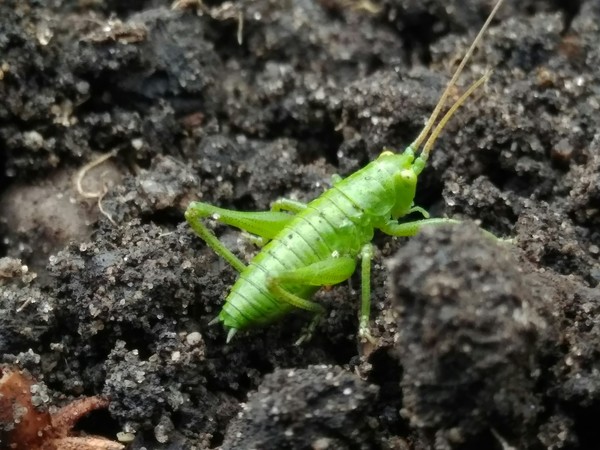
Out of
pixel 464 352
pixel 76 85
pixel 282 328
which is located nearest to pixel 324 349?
pixel 282 328

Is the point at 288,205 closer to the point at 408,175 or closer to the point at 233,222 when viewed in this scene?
the point at 233,222

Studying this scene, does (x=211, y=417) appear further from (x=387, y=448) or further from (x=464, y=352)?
(x=464, y=352)

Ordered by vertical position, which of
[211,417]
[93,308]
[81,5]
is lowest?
[211,417]

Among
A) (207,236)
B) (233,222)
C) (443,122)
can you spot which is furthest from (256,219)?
(443,122)

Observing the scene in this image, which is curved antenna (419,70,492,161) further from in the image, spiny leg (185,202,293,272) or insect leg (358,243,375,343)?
spiny leg (185,202,293,272)

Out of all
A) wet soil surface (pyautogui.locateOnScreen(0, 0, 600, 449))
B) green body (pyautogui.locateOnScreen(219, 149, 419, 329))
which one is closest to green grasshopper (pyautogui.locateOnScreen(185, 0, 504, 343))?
green body (pyautogui.locateOnScreen(219, 149, 419, 329))

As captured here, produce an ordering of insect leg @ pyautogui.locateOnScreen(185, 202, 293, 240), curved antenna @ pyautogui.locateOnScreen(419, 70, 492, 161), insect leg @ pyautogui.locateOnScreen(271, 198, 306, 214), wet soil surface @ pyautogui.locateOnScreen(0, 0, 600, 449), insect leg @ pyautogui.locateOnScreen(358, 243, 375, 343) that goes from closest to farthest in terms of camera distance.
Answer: wet soil surface @ pyautogui.locateOnScreen(0, 0, 600, 449) → insect leg @ pyautogui.locateOnScreen(358, 243, 375, 343) → curved antenna @ pyautogui.locateOnScreen(419, 70, 492, 161) → insect leg @ pyautogui.locateOnScreen(185, 202, 293, 240) → insect leg @ pyautogui.locateOnScreen(271, 198, 306, 214)

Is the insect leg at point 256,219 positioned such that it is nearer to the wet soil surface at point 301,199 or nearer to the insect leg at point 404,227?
the wet soil surface at point 301,199
